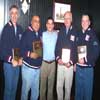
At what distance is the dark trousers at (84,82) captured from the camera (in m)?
4.34

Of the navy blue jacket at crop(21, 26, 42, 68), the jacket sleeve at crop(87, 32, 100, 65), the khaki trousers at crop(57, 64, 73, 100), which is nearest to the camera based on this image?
the navy blue jacket at crop(21, 26, 42, 68)

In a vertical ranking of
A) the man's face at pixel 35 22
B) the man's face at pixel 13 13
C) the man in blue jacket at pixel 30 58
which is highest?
the man's face at pixel 13 13

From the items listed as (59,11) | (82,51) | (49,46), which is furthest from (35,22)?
(59,11)

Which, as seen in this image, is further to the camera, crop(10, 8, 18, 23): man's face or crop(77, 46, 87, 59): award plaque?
crop(77, 46, 87, 59): award plaque

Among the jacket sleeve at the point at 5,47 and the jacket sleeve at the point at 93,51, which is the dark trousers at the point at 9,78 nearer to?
the jacket sleeve at the point at 5,47

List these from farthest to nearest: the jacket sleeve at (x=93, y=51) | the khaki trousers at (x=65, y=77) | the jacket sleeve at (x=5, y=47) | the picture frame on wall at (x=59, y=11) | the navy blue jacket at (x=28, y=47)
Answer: the picture frame on wall at (x=59, y=11) < the khaki trousers at (x=65, y=77) < the jacket sleeve at (x=93, y=51) < the navy blue jacket at (x=28, y=47) < the jacket sleeve at (x=5, y=47)

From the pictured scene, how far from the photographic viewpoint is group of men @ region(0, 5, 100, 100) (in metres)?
4.12

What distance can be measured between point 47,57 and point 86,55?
62 centimetres

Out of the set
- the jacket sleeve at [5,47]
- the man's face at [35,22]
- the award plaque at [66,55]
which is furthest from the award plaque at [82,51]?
the jacket sleeve at [5,47]

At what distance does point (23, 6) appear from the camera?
4812 millimetres

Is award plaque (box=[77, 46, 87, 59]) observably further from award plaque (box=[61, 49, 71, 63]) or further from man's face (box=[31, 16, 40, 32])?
man's face (box=[31, 16, 40, 32])

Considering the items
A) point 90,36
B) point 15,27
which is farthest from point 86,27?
point 15,27

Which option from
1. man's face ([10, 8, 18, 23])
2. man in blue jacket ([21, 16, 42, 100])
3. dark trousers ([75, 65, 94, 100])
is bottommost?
dark trousers ([75, 65, 94, 100])

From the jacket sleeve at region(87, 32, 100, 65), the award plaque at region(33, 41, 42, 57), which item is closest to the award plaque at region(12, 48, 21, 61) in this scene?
the award plaque at region(33, 41, 42, 57)
